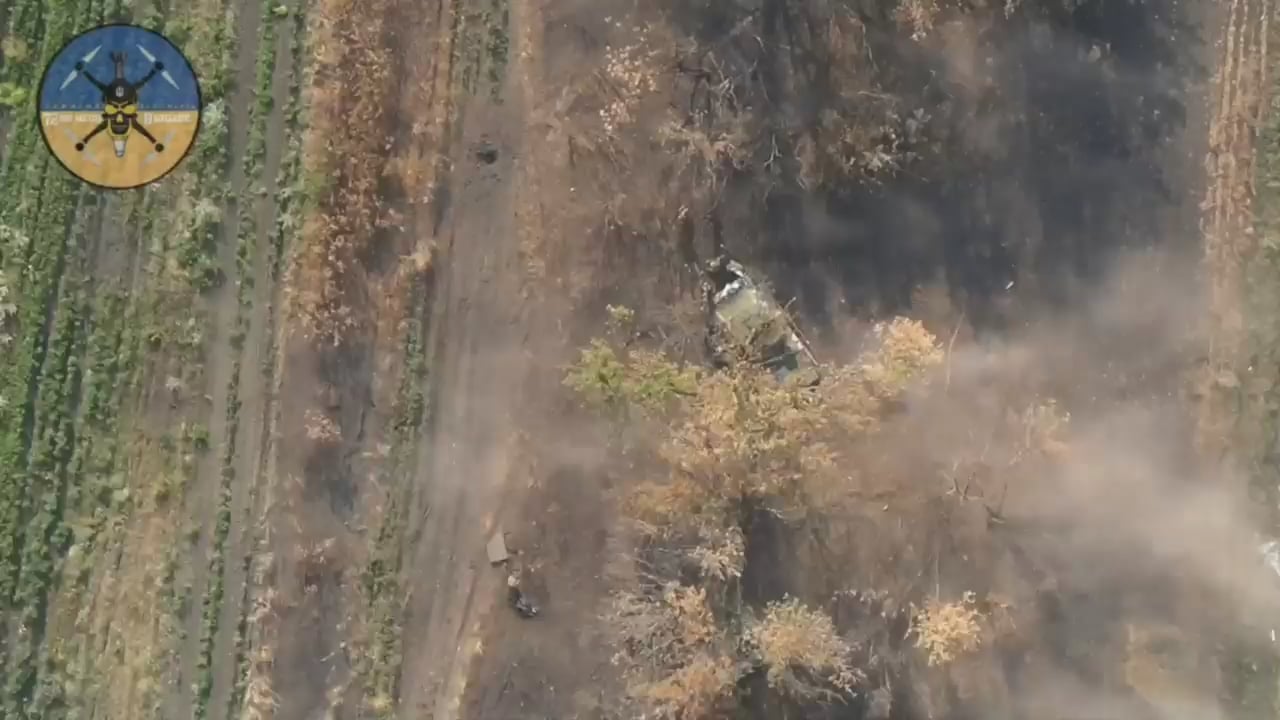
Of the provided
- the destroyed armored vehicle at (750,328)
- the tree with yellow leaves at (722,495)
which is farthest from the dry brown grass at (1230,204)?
the destroyed armored vehicle at (750,328)

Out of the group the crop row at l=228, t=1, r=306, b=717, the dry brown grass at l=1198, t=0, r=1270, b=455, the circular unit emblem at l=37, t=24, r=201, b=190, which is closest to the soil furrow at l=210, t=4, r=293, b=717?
the crop row at l=228, t=1, r=306, b=717

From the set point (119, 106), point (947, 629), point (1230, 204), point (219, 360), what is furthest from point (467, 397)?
point (1230, 204)

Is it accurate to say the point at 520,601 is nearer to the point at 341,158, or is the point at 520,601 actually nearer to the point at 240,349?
the point at 240,349

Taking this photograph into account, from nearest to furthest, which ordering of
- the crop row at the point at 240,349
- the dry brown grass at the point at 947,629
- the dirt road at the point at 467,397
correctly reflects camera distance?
1. the dry brown grass at the point at 947,629
2. the crop row at the point at 240,349
3. the dirt road at the point at 467,397

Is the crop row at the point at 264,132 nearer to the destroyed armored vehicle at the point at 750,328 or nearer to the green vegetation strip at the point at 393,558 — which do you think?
the green vegetation strip at the point at 393,558

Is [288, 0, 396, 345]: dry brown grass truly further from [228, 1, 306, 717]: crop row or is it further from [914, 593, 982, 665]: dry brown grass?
[914, 593, 982, 665]: dry brown grass

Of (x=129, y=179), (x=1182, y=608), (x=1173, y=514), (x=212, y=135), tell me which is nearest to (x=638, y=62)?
(x=212, y=135)
